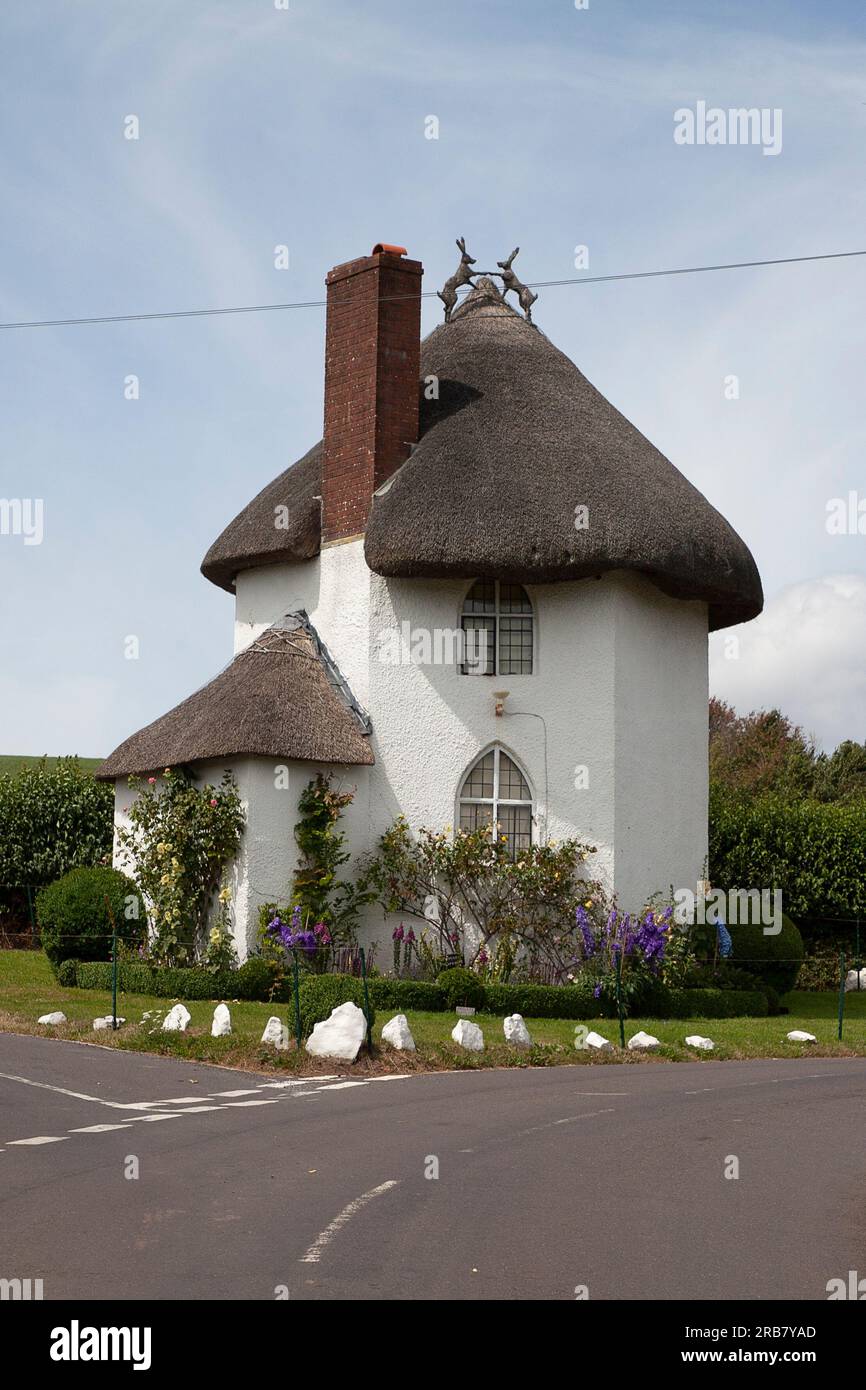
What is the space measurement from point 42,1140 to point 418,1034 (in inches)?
277

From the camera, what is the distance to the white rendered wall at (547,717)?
2170 cm

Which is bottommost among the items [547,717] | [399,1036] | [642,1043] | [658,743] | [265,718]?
[642,1043]

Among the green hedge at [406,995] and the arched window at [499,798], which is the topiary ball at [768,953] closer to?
the arched window at [499,798]

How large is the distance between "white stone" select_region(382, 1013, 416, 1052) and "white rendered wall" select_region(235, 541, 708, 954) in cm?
604

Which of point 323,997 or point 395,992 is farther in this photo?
point 395,992

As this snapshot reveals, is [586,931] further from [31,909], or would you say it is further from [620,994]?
[31,909]

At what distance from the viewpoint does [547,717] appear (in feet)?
72.4

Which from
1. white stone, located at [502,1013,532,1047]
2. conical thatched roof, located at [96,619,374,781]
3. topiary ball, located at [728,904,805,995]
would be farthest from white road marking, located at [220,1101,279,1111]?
topiary ball, located at [728,904,805,995]

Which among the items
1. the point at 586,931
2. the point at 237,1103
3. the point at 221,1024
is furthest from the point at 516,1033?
the point at 237,1103

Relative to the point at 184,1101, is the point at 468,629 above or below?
above

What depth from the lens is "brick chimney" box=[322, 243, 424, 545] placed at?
74.7 ft

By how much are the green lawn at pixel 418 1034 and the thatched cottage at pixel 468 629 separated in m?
2.46

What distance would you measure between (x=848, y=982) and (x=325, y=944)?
13.5 meters

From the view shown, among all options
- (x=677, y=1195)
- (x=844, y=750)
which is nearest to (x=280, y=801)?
(x=677, y=1195)
